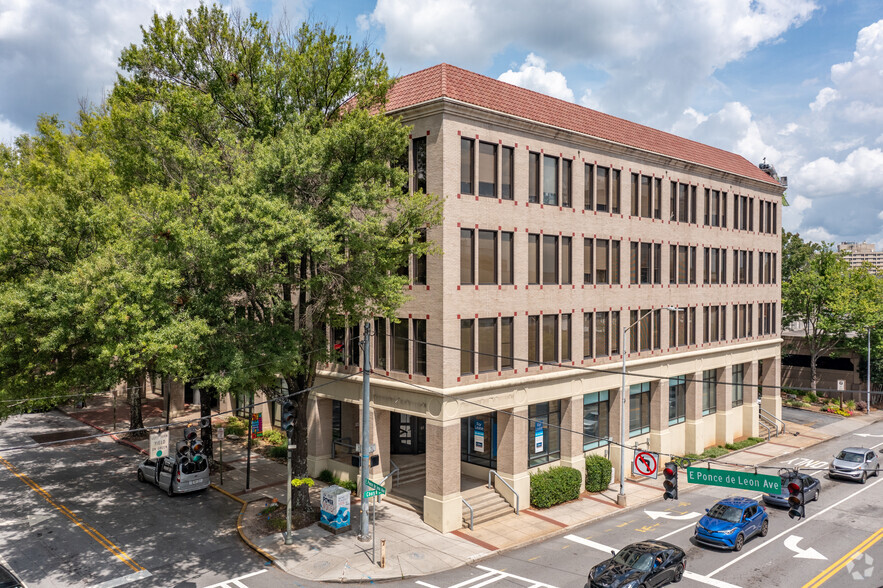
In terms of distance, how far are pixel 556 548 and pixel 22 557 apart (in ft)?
62.5

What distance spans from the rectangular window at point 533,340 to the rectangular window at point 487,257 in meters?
3.17

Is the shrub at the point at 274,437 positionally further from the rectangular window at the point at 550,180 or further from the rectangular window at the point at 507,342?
the rectangular window at the point at 550,180

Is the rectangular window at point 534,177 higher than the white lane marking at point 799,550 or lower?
higher

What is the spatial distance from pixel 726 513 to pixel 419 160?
19.1 metres

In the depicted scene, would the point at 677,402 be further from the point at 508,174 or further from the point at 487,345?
the point at 508,174

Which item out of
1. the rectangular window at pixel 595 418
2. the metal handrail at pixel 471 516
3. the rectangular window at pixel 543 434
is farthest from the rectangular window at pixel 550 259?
the metal handrail at pixel 471 516

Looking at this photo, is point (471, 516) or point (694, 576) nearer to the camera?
point (694, 576)

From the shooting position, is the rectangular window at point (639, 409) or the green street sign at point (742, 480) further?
the rectangular window at point (639, 409)

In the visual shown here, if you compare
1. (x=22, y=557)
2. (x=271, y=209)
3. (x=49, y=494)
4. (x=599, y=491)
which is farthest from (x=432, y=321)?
(x=49, y=494)

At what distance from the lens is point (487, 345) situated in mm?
26094

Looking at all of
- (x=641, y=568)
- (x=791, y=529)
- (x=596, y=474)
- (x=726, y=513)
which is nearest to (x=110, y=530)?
(x=641, y=568)

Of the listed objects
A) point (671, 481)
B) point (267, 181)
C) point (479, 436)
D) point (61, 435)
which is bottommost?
point (61, 435)

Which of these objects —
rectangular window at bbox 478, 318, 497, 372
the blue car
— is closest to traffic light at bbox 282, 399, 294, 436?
rectangular window at bbox 478, 318, 497, 372

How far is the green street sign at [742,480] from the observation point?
1811cm
